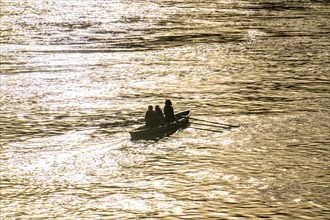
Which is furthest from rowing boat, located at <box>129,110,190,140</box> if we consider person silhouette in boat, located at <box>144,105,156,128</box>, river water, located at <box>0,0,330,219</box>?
river water, located at <box>0,0,330,219</box>

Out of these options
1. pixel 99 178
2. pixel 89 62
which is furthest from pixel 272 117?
pixel 89 62

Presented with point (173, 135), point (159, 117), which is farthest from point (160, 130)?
point (173, 135)

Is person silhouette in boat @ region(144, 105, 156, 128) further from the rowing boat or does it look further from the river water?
the river water

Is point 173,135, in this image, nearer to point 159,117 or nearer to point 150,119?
point 159,117

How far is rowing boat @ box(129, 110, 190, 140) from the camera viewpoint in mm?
39594

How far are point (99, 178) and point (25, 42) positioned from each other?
5230cm

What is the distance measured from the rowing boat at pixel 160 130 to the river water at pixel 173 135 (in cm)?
50

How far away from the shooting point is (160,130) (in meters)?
40.6

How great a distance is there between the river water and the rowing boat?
50 centimetres

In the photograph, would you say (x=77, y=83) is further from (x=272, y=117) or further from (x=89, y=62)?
(x=272, y=117)

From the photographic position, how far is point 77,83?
59.2 m

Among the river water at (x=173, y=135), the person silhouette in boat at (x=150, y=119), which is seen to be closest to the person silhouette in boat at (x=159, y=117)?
the person silhouette in boat at (x=150, y=119)

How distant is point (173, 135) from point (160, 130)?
4.49 ft

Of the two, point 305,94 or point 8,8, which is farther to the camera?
point 8,8
